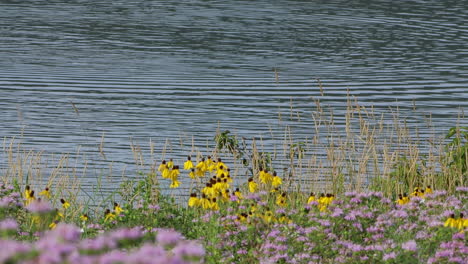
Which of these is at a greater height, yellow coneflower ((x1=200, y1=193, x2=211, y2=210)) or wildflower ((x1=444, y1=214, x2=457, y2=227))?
wildflower ((x1=444, y1=214, x2=457, y2=227))

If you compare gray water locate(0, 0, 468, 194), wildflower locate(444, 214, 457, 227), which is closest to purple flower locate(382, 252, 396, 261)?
wildflower locate(444, 214, 457, 227)

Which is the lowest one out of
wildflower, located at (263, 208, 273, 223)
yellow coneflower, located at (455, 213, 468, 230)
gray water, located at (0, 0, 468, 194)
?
gray water, located at (0, 0, 468, 194)

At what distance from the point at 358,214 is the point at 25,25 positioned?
29.6 meters

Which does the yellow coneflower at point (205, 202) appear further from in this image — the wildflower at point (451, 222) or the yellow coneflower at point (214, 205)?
the wildflower at point (451, 222)

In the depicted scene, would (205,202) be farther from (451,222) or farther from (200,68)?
(200,68)


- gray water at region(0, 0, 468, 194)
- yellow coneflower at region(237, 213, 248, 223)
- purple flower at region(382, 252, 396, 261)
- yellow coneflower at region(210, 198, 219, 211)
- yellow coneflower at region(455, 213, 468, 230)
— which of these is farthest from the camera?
gray water at region(0, 0, 468, 194)

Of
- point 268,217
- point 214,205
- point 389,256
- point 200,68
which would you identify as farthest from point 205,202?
point 200,68

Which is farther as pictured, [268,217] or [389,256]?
[268,217]

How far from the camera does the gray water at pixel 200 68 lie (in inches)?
650

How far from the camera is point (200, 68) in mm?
24609

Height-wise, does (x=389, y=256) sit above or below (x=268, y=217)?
above

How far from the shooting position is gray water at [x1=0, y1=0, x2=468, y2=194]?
54.2 feet

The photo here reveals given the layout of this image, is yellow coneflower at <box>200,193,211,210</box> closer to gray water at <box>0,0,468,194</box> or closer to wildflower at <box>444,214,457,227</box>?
wildflower at <box>444,214,457,227</box>

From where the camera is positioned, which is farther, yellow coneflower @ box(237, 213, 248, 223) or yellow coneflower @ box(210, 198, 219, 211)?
yellow coneflower @ box(210, 198, 219, 211)
